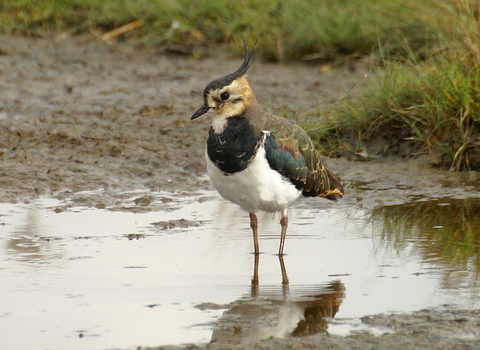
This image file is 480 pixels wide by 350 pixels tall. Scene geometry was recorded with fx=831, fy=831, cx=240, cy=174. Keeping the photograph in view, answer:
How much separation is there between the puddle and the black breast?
0.61 meters

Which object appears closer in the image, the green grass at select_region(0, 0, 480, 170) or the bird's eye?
the bird's eye

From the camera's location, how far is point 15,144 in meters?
7.71

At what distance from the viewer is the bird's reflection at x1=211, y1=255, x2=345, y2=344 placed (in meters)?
3.97

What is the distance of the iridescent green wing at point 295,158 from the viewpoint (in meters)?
5.16

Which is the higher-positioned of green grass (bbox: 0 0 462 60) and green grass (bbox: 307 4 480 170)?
green grass (bbox: 0 0 462 60)

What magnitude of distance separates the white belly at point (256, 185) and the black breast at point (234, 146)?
0.04 meters

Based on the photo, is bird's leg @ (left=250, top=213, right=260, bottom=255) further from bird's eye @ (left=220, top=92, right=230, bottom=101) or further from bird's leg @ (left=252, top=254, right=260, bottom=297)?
bird's eye @ (left=220, top=92, right=230, bottom=101)

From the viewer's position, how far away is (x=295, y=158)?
5.32 meters

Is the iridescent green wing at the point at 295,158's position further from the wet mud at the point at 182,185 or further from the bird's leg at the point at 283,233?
the wet mud at the point at 182,185

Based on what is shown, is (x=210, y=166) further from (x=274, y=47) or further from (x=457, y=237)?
(x=274, y=47)

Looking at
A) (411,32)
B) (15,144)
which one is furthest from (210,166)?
(411,32)

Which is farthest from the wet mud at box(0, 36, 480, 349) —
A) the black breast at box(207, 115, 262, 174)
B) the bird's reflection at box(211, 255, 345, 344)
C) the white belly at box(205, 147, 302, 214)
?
the black breast at box(207, 115, 262, 174)

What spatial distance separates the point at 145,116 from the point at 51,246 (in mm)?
3538

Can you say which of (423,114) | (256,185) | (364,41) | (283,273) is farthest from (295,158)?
(364,41)
